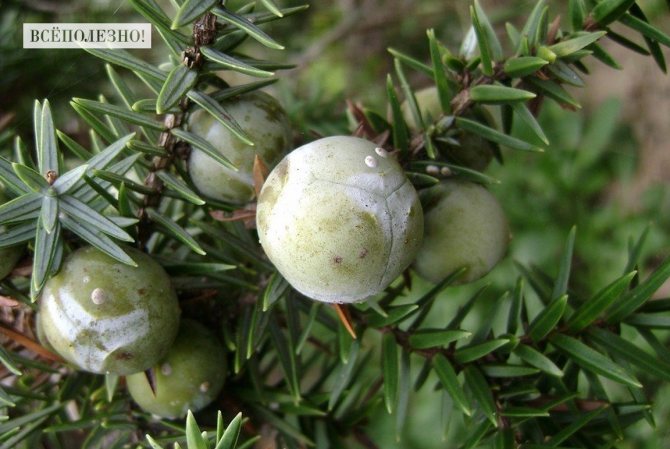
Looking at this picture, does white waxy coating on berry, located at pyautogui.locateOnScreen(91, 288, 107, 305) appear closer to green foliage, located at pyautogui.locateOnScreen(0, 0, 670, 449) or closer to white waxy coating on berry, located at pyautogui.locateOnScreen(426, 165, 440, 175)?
green foliage, located at pyautogui.locateOnScreen(0, 0, 670, 449)

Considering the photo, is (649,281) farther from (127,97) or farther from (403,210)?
(127,97)

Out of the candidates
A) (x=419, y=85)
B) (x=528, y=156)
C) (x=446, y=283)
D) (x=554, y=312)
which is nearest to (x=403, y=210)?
(x=446, y=283)

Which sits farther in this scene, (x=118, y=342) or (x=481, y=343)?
(x=481, y=343)

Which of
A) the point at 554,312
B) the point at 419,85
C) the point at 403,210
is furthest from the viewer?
the point at 419,85

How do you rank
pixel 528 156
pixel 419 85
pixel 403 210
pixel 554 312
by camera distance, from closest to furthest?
pixel 403 210
pixel 554 312
pixel 419 85
pixel 528 156

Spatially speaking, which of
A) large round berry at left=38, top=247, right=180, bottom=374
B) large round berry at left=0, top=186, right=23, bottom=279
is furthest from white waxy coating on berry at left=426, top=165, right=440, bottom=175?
large round berry at left=0, top=186, right=23, bottom=279

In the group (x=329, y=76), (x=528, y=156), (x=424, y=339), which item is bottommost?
(x=528, y=156)

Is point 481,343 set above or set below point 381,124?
below
